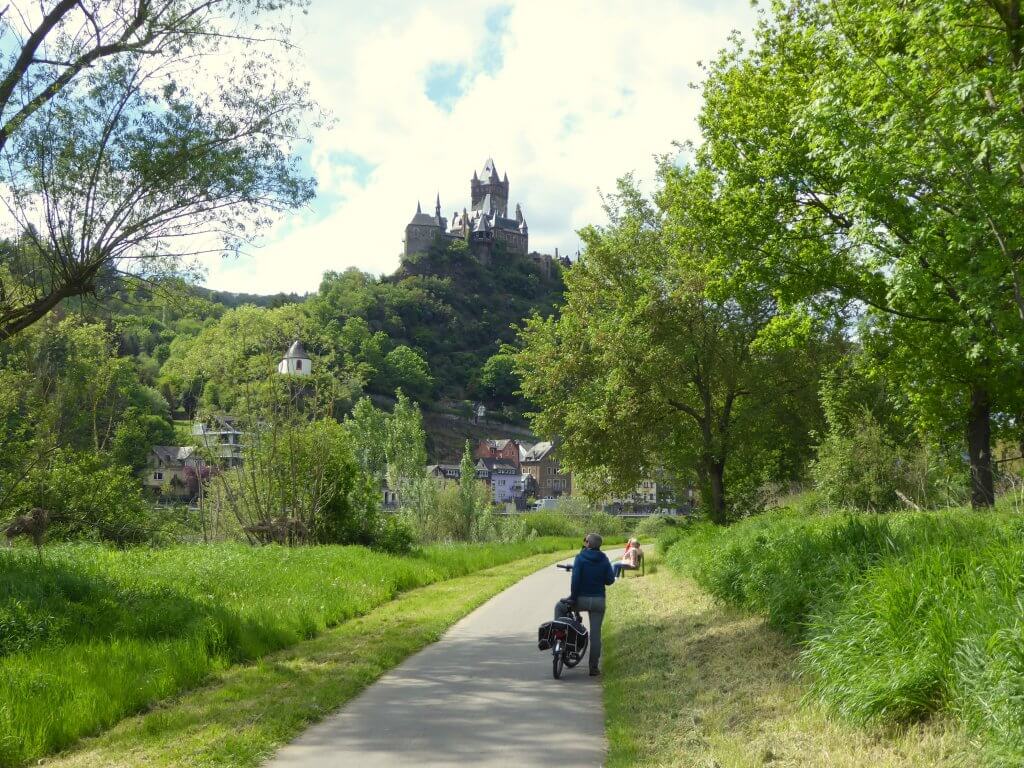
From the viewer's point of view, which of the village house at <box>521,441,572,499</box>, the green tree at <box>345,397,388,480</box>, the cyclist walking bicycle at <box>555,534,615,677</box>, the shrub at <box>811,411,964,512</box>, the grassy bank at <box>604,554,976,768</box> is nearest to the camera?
the grassy bank at <box>604,554,976,768</box>

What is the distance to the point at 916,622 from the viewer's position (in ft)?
19.3

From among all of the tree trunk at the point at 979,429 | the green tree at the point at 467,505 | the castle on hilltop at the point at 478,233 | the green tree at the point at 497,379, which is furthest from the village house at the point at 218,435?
the castle on hilltop at the point at 478,233

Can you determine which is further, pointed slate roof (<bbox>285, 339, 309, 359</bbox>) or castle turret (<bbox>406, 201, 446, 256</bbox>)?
castle turret (<bbox>406, 201, 446, 256</bbox>)

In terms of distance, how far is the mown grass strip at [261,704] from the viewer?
6.11 metres

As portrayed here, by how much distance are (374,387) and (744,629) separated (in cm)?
12409

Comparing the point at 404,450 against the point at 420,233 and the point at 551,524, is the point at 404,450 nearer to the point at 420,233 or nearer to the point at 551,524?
the point at 551,524

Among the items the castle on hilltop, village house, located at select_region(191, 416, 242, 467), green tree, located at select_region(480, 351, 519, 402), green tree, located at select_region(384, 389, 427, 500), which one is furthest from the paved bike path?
the castle on hilltop

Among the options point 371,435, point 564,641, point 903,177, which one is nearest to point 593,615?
point 564,641

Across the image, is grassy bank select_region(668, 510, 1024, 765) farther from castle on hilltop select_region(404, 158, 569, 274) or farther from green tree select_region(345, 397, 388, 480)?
castle on hilltop select_region(404, 158, 569, 274)

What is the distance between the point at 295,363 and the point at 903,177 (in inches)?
573

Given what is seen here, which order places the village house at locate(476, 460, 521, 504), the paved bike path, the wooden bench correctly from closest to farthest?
1. the paved bike path
2. the wooden bench
3. the village house at locate(476, 460, 521, 504)

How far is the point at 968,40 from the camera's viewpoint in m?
10.1

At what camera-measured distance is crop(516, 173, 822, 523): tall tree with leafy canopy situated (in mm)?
22688

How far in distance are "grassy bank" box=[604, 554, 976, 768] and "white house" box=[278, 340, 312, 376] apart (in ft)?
38.9
